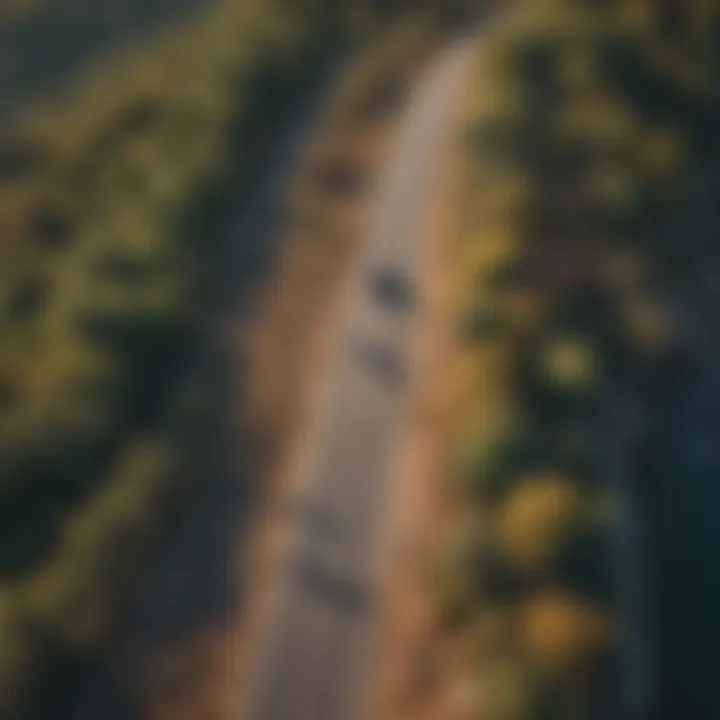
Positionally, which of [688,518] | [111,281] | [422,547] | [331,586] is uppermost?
[111,281]

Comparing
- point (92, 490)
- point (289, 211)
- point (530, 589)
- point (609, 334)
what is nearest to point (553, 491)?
point (530, 589)

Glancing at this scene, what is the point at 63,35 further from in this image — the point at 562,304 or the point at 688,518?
the point at 688,518

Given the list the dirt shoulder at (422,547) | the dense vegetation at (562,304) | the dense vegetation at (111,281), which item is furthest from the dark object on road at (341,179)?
the dirt shoulder at (422,547)

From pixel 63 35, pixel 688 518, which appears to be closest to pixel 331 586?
pixel 688 518

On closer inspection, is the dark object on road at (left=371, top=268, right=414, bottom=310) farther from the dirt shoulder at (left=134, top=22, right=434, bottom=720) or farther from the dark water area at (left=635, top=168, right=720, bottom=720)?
the dark water area at (left=635, top=168, right=720, bottom=720)

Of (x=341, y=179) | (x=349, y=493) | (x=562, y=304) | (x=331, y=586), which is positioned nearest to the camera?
(x=331, y=586)

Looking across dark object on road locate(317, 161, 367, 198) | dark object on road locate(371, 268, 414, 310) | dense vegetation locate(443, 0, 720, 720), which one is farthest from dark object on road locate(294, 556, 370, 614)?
dark object on road locate(317, 161, 367, 198)
